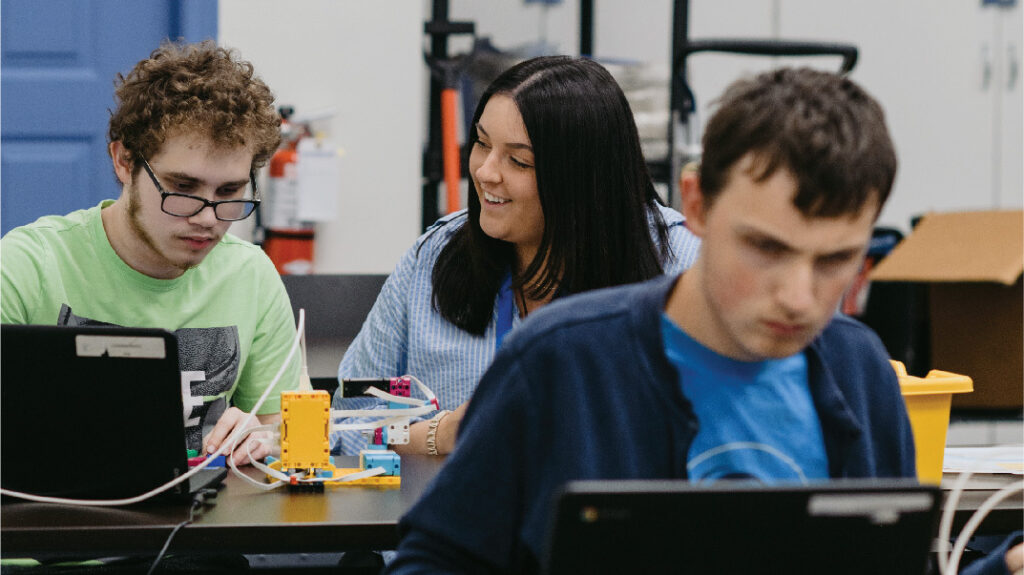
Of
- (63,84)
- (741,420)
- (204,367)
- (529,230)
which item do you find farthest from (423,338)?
(63,84)

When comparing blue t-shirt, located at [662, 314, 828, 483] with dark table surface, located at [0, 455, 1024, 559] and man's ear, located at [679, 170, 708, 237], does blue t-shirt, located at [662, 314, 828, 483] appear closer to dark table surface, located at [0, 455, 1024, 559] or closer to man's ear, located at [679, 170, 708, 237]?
man's ear, located at [679, 170, 708, 237]

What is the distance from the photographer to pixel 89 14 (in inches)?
121

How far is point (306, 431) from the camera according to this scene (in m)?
1.33

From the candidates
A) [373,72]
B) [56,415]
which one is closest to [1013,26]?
[373,72]

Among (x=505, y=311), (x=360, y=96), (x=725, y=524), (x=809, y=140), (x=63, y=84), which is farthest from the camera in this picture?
(x=360, y=96)

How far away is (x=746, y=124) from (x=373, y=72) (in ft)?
8.03

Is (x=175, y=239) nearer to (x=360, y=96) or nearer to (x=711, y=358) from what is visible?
(x=711, y=358)

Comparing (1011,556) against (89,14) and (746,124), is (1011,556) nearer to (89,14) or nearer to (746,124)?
(746,124)

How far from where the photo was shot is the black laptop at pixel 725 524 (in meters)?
0.73

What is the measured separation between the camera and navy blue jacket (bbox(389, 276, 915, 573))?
916 mm

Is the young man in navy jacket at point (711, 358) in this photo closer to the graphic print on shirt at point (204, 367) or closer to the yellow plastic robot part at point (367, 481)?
the yellow plastic robot part at point (367, 481)

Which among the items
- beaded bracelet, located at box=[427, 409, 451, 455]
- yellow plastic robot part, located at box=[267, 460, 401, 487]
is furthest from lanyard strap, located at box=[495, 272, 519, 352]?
yellow plastic robot part, located at box=[267, 460, 401, 487]

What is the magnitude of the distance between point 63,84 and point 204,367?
1.68 metres

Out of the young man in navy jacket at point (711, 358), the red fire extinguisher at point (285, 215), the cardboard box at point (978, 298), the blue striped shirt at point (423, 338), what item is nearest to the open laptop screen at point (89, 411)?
the young man in navy jacket at point (711, 358)
